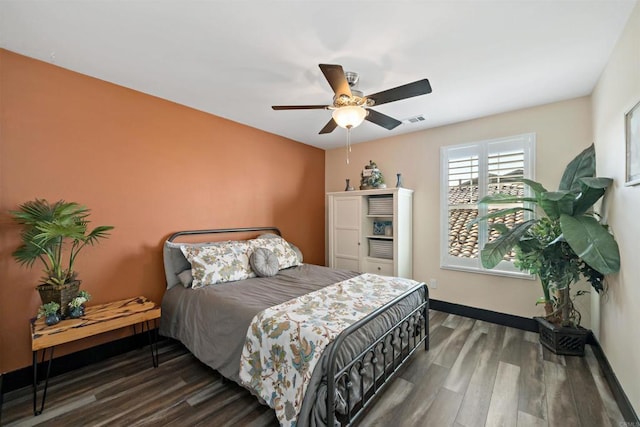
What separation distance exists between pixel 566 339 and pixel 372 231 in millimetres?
2439

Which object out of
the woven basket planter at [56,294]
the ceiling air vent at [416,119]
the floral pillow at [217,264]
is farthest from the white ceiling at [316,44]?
the woven basket planter at [56,294]

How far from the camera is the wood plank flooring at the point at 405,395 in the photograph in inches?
71.4

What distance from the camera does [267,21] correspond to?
5.69ft

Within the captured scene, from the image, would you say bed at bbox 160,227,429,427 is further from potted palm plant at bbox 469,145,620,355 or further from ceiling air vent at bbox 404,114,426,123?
ceiling air vent at bbox 404,114,426,123

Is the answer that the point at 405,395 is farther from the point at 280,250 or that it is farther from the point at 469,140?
the point at 469,140

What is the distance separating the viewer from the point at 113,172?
2584 millimetres

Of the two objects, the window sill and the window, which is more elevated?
the window

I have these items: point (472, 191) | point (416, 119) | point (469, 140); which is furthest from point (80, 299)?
point (469, 140)

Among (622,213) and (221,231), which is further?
(221,231)

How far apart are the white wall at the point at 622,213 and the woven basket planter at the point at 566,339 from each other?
15cm

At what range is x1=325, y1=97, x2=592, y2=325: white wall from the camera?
2963 millimetres

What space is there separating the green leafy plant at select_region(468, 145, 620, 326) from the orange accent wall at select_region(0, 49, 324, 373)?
3059mm

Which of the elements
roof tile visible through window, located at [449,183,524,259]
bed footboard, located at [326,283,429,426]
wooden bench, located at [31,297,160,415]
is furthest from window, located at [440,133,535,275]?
wooden bench, located at [31,297,160,415]

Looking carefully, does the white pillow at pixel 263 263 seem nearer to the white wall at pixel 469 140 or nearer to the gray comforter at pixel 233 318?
the gray comforter at pixel 233 318
